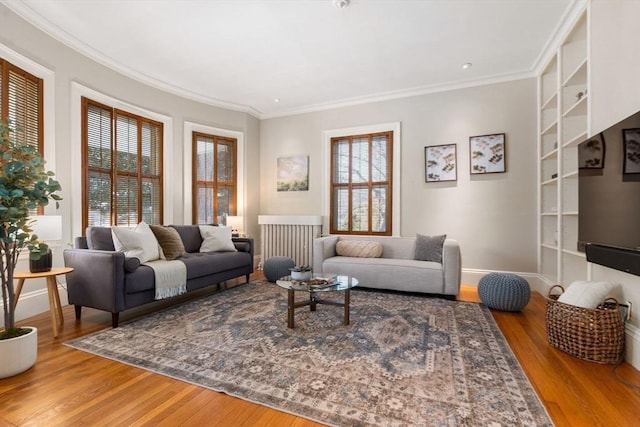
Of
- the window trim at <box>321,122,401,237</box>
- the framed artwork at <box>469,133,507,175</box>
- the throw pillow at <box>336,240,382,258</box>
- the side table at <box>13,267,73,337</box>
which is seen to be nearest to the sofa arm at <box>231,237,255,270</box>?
the throw pillow at <box>336,240,382,258</box>

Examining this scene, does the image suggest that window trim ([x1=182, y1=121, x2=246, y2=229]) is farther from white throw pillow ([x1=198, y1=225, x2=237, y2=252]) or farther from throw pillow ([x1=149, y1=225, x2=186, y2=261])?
throw pillow ([x1=149, y1=225, x2=186, y2=261])

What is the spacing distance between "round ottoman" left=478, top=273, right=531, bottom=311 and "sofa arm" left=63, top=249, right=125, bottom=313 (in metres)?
3.54

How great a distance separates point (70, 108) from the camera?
329 cm

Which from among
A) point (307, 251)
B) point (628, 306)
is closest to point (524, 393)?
point (628, 306)

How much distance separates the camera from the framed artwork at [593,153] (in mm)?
2121

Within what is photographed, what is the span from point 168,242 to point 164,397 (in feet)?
7.13

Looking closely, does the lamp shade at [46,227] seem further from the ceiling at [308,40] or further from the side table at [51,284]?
the ceiling at [308,40]

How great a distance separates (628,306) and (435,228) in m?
2.48

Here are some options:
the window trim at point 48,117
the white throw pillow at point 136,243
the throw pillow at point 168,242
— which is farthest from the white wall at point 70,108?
the throw pillow at point 168,242

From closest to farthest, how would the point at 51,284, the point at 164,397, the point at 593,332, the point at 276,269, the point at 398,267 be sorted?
1. the point at 164,397
2. the point at 593,332
3. the point at 51,284
4. the point at 398,267
5. the point at 276,269

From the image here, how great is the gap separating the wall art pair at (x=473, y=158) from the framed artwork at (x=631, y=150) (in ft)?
7.42

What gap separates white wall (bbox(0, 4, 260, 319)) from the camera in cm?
283

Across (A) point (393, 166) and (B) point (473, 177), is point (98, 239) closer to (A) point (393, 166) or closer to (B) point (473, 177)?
(A) point (393, 166)

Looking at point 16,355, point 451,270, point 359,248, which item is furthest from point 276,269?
point 16,355
